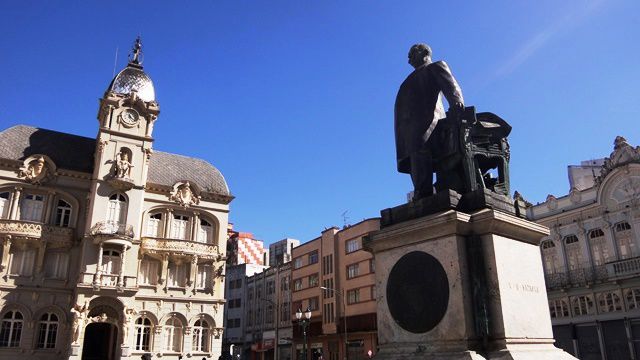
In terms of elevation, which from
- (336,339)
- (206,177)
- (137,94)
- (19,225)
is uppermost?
(137,94)

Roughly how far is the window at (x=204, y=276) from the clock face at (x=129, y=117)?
11.9 metres

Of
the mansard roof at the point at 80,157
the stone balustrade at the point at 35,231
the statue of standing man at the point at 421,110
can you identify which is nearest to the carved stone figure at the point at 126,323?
the stone balustrade at the point at 35,231

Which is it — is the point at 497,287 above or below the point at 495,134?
below

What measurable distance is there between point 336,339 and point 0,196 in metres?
30.9

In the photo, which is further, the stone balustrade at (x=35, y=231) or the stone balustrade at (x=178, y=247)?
the stone balustrade at (x=178, y=247)

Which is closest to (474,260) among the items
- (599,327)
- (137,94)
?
(599,327)

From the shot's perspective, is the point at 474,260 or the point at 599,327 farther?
the point at 599,327

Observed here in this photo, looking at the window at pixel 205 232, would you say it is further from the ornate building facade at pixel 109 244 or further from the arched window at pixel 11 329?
the arched window at pixel 11 329

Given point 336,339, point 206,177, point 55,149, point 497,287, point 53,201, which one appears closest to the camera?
point 497,287

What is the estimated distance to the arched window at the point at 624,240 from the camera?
31.9 metres

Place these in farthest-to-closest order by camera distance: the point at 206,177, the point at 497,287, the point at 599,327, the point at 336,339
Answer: the point at 336,339 → the point at 206,177 → the point at 599,327 → the point at 497,287

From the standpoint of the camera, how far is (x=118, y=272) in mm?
34031

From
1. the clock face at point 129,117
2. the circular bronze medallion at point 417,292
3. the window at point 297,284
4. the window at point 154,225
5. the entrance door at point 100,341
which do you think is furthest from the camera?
the window at point 297,284

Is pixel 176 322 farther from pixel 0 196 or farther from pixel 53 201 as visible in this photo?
pixel 0 196
